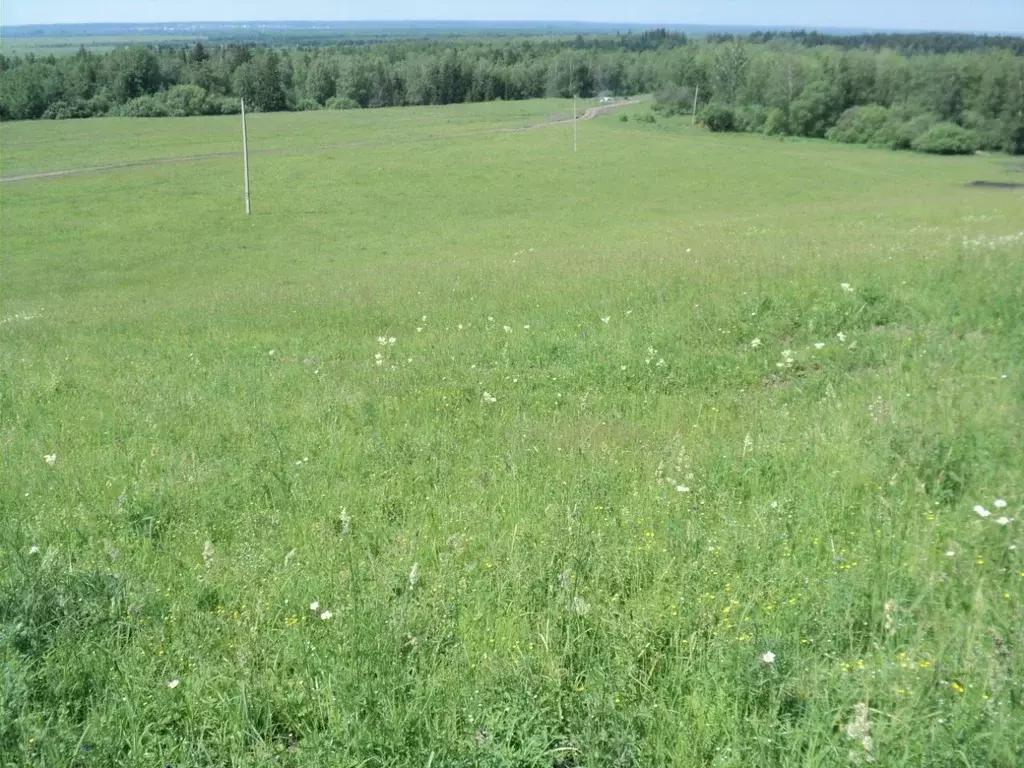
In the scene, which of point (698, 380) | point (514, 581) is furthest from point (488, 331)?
point (514, 581)

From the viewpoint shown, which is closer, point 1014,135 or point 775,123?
point 1014,135

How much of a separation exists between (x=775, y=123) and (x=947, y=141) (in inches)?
808

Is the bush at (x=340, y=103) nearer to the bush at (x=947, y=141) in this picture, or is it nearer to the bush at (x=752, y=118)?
the bush at (x=752, y=118)

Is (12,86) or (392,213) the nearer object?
(392,213)

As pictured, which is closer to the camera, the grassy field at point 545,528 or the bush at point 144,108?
the grassy field at point 545,528

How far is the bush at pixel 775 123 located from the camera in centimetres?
9556

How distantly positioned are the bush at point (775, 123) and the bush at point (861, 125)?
5.77 m

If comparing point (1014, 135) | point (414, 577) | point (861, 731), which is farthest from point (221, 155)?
point (861, 731)

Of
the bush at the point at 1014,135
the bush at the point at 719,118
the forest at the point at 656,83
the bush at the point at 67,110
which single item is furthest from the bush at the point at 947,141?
the bush at the point at 67,110

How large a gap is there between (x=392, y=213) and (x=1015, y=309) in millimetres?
38488

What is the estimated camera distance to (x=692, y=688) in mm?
3346

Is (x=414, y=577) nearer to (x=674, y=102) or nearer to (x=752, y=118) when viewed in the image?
(x=752, y=118)

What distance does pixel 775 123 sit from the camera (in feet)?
315

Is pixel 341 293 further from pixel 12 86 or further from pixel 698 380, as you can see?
pixel 12 86
